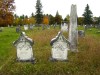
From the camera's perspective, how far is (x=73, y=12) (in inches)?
576

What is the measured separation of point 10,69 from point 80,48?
5757mm

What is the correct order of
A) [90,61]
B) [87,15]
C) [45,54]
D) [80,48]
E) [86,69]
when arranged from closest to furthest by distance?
1. [86,69]
2. [90,61]
3. [45,54]
4. [80,48]
5. [87,15]

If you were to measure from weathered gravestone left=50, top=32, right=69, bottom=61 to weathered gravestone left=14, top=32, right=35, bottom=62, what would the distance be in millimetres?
1174

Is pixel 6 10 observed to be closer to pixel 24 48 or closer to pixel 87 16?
pixel 24 48

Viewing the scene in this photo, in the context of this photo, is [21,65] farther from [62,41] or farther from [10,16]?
[10,16]

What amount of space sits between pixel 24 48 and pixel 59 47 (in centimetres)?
188

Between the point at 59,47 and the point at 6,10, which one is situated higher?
the point at 6,10

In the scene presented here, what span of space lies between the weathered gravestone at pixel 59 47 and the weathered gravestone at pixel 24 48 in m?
1.17

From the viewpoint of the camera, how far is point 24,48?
1316 cm

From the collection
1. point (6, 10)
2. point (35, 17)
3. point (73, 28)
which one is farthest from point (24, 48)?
point (35, 17)

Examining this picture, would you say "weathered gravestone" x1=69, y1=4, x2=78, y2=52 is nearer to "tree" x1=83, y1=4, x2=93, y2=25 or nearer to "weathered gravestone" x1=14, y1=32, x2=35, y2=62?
"weathered gravestone" x1=14, y1=32, x2=35, y2=62

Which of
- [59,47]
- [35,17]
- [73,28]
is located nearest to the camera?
[59,47]

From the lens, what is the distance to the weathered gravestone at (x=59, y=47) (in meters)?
13.0

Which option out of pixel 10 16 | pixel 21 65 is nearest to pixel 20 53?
pixel 21 65
